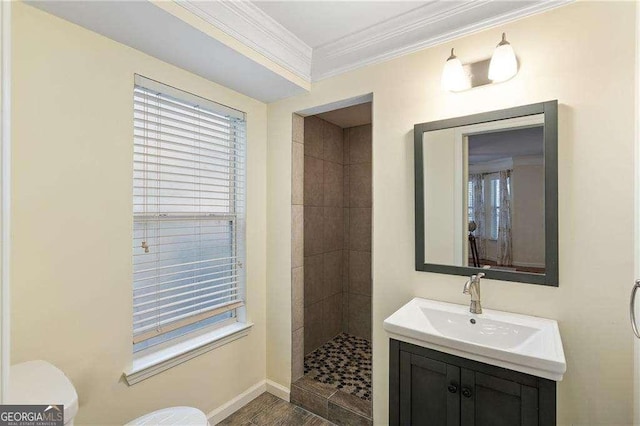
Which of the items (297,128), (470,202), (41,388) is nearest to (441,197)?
(470,202)

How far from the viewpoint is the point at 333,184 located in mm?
3393

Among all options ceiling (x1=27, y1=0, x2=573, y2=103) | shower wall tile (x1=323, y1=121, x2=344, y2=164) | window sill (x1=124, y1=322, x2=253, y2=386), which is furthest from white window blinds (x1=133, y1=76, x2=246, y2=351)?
shower wall tile (x1=323, y1=121, x2=344, y2=164)

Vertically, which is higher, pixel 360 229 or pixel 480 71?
pixel 480 71

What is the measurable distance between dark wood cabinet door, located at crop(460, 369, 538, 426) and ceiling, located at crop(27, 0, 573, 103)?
1.68 m

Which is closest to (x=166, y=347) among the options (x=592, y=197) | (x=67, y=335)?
(x=67, y=335)

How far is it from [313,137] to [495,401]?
2.51 meters

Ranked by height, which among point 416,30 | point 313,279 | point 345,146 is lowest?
point 313,279

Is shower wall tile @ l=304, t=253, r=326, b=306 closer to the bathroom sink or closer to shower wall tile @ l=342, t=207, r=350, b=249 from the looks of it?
shower wall tile @ l=342, t=207, r=350, b=249

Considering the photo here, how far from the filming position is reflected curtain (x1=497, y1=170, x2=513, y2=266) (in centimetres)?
158

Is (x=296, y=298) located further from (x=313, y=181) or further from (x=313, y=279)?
(x=313, y=181)

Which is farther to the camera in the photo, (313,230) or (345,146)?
(345,146)

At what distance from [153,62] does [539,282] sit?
2350 mm

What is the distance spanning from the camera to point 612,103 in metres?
1.34

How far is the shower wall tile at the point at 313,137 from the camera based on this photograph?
9.89ft
